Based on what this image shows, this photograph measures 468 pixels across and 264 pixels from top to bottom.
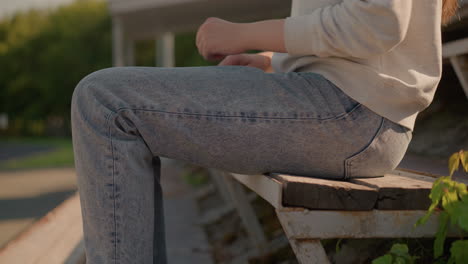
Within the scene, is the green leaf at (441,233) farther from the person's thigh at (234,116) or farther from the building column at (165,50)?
the building column at (165,50)

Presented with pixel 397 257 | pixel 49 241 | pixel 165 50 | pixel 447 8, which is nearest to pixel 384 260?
pixel 397 257

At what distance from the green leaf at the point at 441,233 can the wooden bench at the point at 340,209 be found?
0.21 ft

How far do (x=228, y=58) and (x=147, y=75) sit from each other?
547 millimetres

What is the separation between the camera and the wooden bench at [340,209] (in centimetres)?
139

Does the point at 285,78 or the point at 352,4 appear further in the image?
the point at 285,78

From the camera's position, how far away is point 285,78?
1535 millimetres

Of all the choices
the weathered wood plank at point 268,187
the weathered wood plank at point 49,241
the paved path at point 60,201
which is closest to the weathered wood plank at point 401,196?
the weathered wood plank at point 268,187

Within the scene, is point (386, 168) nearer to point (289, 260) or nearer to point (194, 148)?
point (194, 148)

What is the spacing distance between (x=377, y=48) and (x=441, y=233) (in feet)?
1.61

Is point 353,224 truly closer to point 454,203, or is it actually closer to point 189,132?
point 454,203

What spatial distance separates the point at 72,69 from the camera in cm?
3322

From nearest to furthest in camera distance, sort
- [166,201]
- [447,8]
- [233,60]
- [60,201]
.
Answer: [447,8] → [233,60] → [166,201] → [60,201]

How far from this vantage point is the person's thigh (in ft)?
4.68

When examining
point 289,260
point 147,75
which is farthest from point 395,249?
point 289,260
